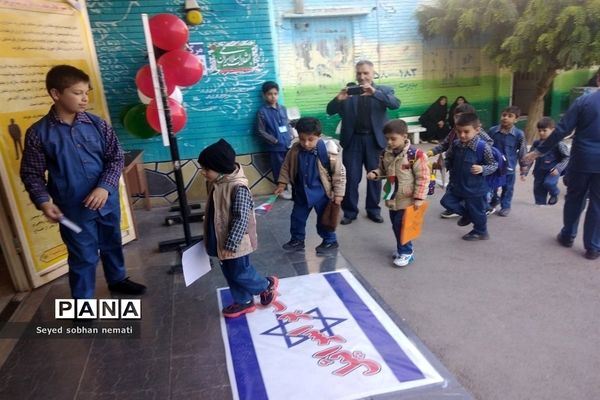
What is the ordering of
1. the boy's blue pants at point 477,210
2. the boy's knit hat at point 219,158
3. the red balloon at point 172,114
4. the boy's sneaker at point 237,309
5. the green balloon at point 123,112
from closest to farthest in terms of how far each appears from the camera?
the boy's knit hat at point 219,158, the boy's sneaker at point 237,309, the boy's blue pants at point 477,210, the red balloon at point 172,114, the green balloon at point 123,112

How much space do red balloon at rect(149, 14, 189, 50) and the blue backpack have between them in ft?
9.32

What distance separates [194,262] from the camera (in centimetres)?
259

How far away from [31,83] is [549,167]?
16.2 ft

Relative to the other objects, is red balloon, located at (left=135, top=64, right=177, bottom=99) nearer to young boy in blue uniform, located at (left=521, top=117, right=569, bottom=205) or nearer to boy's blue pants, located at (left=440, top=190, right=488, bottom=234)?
boy's blue pants, located at (left=440, top=190, right=488, bottom=234)

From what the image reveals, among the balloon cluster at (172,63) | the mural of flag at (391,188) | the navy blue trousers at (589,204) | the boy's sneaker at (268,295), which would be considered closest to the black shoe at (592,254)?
the navy blue trousers at (589,204)

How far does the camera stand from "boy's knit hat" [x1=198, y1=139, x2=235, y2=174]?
240cm

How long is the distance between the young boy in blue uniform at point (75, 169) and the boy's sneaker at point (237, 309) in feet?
2.91

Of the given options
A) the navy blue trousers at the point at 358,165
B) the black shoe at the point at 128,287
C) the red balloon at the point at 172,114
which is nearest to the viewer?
the black shoe at the point at 128,287

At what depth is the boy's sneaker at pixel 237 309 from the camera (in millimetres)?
2701

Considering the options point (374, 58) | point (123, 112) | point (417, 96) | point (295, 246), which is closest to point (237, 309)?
point (295, 246)

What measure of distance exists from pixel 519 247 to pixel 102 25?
4896 millimetres

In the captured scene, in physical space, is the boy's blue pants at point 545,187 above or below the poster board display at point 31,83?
below

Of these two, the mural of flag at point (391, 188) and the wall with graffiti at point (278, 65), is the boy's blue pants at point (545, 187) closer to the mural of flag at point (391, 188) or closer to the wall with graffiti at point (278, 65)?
the mural of flag at point (391, 188)

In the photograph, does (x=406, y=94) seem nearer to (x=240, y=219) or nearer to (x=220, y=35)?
(x=220, y=35)
